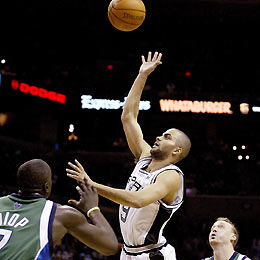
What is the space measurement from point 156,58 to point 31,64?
16439mm

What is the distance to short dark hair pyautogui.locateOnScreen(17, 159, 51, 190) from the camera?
3.03 m

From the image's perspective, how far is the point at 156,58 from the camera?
221 inches

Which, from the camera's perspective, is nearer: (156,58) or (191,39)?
(156,58)

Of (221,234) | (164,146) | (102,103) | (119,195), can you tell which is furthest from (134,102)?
(102,103)

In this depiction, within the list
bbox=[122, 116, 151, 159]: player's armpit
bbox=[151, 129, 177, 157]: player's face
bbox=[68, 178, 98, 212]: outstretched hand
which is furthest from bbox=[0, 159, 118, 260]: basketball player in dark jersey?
bbox=[122, 116, 151, 159]: player's armpit

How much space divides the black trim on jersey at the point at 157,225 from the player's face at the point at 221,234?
1246 mm

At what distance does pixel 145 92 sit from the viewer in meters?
20.9

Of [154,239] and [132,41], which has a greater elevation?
[132,41]

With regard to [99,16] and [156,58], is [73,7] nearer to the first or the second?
[99,16]

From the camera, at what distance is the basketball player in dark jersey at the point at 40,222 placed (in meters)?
2.87

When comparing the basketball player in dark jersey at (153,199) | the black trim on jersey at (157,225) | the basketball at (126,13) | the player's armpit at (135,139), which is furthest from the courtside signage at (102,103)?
the black trim on jersey at (157,225)

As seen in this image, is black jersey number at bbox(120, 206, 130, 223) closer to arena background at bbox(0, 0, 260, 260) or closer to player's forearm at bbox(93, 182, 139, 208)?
player's forearm at bbox(93, 182, 139, 208)

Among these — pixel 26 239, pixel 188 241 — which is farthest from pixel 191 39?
pixel 26 239

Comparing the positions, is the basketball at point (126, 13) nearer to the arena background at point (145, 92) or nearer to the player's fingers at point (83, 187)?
the player's fingers at point (83, 187)
